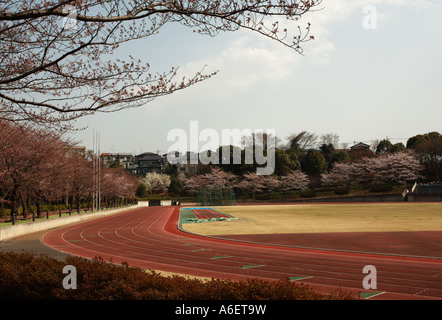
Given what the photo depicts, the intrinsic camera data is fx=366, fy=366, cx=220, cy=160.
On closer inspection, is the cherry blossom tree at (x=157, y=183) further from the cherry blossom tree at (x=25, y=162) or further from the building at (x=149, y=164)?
the cherry blossom tree at (x=25, y=162)

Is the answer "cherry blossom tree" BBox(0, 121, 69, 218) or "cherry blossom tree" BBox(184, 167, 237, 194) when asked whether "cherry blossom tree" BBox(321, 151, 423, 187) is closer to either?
"cherry blossom tree" BBox(184, 167, 237, 194)

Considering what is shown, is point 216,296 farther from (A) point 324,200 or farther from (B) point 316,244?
(A) point 324,200

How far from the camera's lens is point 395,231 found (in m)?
20.0

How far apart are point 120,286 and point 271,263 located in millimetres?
7345

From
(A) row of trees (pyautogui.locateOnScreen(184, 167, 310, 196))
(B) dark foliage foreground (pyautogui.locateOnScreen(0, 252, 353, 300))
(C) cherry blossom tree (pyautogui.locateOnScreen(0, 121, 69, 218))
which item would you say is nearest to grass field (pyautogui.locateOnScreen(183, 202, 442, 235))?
(C) cherry blossom tree (pyautogui.locateOnScreen(0, 121, 69, 218))

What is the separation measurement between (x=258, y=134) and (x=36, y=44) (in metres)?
89.0

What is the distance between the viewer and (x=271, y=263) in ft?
39.5

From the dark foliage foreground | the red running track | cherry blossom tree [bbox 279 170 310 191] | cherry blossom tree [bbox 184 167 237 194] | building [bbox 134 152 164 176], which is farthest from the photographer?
building [bbox 134 152 164 176]

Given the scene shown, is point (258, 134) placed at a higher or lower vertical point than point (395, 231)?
higher

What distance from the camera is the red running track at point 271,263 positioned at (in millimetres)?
9094

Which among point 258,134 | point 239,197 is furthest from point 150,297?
point 258,134

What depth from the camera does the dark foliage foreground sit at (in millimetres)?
4688

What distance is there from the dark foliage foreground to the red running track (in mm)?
1522

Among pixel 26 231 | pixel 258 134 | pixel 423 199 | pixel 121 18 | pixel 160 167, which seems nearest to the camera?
pixel 121 18
